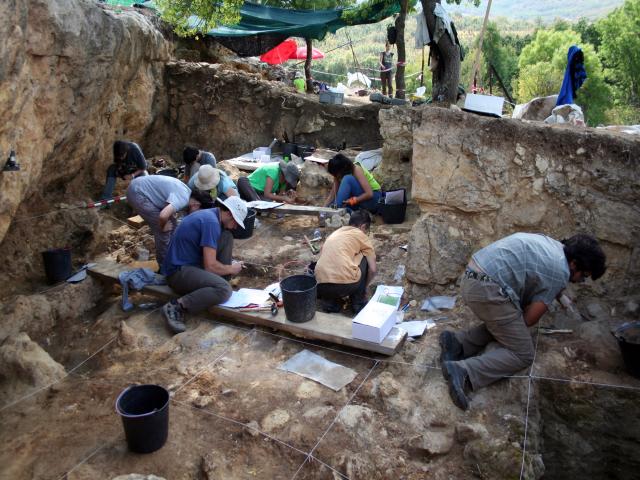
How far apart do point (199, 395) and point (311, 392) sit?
33.5 inches

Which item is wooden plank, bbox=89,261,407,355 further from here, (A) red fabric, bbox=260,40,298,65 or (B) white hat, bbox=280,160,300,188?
(A) red fabric, bbox=260,40,298,65

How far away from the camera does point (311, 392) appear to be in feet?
11.9

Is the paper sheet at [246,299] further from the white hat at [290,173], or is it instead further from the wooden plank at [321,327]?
the white hat at [290,173]

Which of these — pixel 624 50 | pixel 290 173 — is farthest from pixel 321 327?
pixel 624 50

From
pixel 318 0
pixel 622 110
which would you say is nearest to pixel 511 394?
pixel 318 0

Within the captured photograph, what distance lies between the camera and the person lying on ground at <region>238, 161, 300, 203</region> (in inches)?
294

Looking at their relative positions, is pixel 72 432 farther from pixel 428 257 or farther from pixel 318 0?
pixel 318 0

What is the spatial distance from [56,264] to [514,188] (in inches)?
203

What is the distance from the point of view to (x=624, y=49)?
26547 mm

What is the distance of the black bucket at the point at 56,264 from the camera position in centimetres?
559

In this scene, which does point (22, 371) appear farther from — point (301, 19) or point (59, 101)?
point (301, 19)

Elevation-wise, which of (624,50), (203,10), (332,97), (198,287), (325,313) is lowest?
(325,313)

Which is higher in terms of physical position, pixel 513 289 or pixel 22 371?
pixel 513 289

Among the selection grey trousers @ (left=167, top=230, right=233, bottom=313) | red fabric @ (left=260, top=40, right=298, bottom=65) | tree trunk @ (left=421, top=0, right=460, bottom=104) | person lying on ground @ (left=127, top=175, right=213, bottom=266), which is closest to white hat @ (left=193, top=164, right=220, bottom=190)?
person lying on ground @ (left=127, top=175, right=213, bottom=266)
